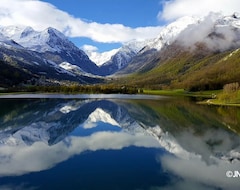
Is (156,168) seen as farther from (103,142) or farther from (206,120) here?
(206,120)

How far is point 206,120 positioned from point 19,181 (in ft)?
189

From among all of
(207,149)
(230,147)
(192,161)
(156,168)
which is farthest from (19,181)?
(230,147)

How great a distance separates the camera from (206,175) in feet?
105

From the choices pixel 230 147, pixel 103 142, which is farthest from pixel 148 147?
pixel 230 147

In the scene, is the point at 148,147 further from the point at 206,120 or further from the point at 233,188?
the point at 206,120

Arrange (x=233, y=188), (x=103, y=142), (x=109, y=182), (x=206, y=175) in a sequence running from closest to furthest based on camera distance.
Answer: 1. (x=233, y=188)
2. (x=109, y=182)
3. (x=206, y=175)
4. (x=103, y=142)

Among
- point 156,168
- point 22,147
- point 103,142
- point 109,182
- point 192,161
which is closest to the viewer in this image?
point 109,182

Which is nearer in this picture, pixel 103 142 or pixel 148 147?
pixel 148 147

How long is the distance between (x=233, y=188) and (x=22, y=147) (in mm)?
27305

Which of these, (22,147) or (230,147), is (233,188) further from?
(22,147)

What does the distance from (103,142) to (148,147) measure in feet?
22.6

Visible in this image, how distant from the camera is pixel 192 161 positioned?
3834 centimetres

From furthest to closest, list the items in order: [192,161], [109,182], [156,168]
Answer: 1. [192,161]
2. [156,168]
3. [109,182]

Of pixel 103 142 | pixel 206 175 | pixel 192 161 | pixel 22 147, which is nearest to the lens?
pixel 206 175
